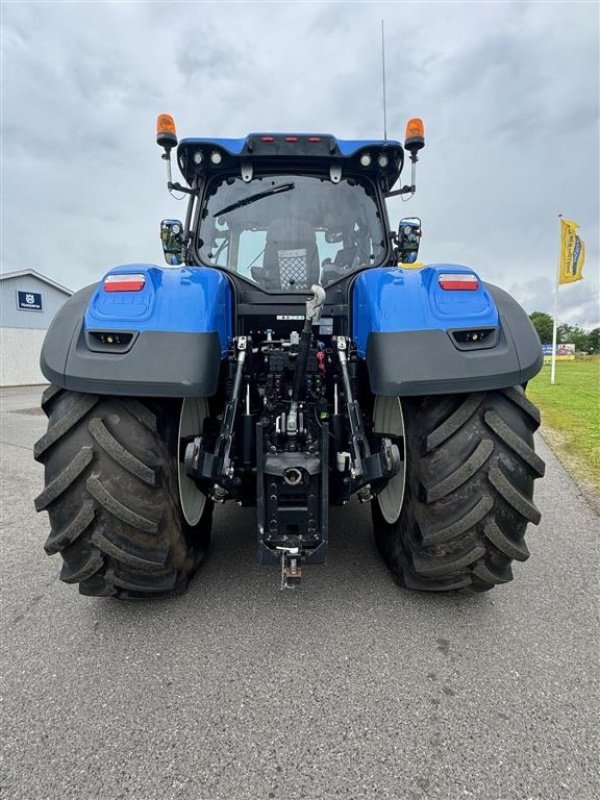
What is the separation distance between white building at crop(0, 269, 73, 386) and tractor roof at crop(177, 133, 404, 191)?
60.5 feet

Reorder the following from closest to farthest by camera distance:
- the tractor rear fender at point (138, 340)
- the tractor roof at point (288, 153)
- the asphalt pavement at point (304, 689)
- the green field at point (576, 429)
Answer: the asphalt pavement at point (304, 689) < the tractor rear fender at point (138, 340) < the tractor roof at point (288, 153) < the green field at point (576, 429)

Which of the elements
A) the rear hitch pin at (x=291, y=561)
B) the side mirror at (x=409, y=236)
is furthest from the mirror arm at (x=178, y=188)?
the rear hitch pin at (x=291, y=561)

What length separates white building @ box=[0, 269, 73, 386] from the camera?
1934 cm

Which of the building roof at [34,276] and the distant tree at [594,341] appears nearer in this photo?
the building roof at [34,276]

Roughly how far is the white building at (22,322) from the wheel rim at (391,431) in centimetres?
1925

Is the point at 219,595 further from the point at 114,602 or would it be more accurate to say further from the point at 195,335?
the point at 195,335

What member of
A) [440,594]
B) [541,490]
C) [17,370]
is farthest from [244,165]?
[17,370]

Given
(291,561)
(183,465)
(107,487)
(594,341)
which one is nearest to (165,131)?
(183,465)

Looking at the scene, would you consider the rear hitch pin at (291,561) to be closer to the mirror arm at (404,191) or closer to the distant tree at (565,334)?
the mirror arm at (404,191)

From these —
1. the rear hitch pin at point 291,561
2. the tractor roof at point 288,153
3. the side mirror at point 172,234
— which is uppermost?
the tractor roof at point 288,153

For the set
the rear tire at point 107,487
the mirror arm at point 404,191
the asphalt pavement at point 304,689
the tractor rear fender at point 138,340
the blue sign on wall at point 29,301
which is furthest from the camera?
the blue sign on wall at point 29,301

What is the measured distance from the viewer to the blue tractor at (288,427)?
190 cm

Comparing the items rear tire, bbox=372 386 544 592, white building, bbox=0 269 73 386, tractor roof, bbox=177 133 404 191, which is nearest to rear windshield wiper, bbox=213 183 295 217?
tractor roof, bbox=177 133 404 191

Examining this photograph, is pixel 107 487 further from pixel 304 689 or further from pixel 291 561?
pixel 304 689
